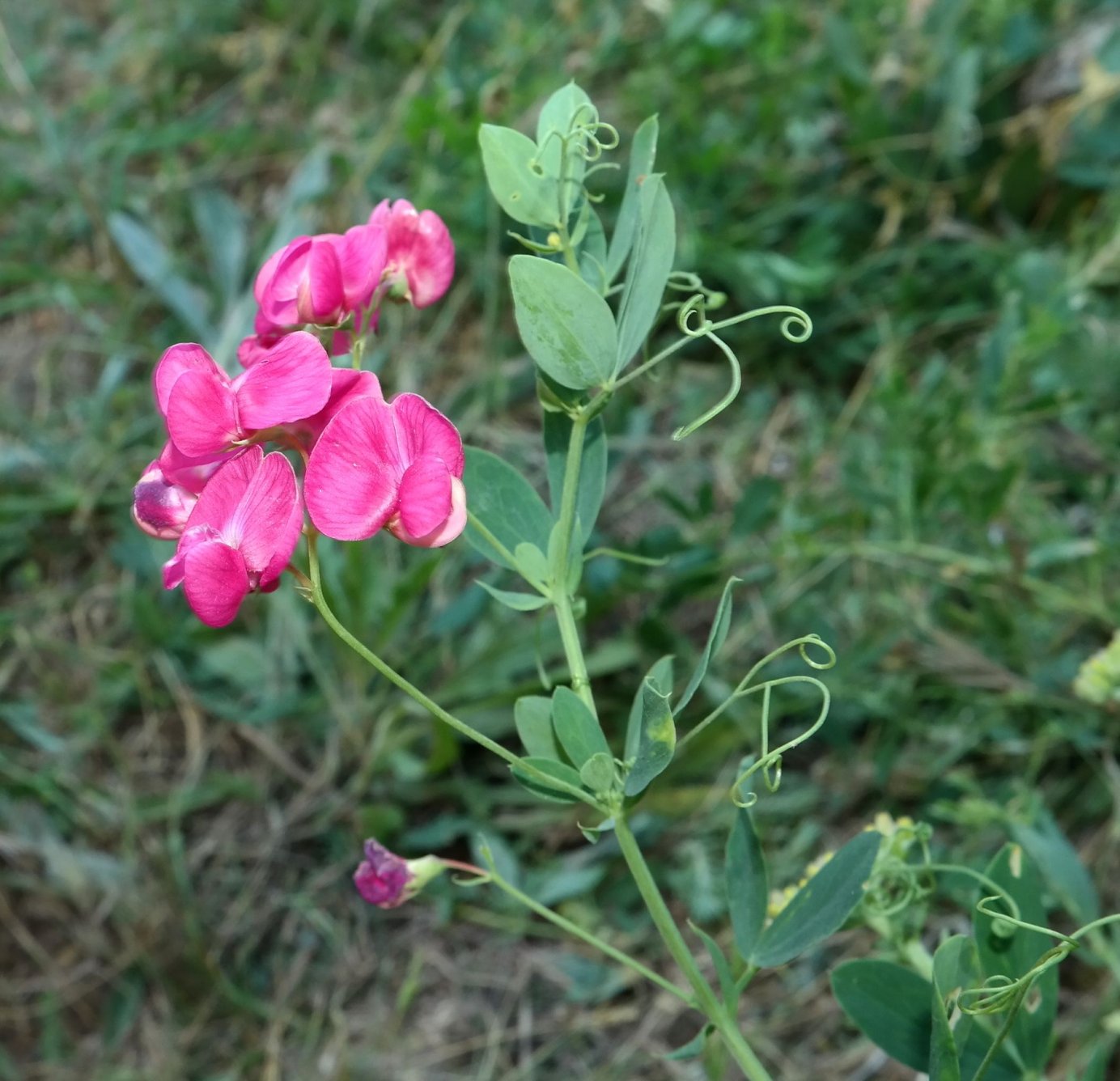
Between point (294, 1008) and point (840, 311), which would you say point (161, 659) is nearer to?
point (294, 1008)

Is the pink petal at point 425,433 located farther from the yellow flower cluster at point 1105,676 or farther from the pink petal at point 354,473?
the yellow flower cluster at point 1105,676

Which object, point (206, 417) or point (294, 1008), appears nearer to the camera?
point (206, 417)

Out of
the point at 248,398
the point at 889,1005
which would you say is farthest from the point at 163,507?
the point at 889,1005

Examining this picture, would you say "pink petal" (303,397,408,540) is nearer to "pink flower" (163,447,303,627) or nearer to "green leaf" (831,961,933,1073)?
"pink flower" (163,447,303,627)

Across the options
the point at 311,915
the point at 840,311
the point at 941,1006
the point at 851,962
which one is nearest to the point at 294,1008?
the point at 311,915

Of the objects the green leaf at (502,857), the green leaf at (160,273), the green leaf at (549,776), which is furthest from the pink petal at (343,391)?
the green leaf at (160,273)

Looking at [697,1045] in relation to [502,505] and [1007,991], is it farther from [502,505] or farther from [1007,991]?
[502,505]

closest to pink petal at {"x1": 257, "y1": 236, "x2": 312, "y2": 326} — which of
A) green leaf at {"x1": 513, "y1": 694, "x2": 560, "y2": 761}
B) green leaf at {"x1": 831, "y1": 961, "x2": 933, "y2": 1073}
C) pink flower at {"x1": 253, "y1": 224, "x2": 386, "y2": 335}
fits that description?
pink flower at {"x1": 253, "y1": 224, "x2": 386, "y2": 335}
